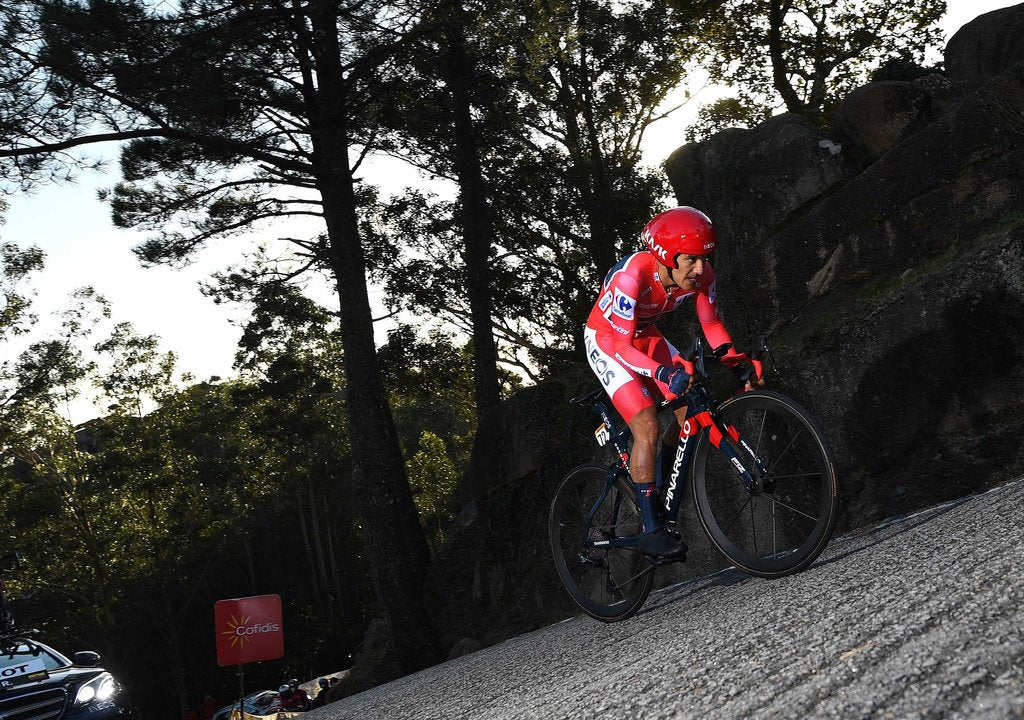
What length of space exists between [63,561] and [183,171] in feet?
83.0

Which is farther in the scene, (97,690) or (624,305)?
(97,690)

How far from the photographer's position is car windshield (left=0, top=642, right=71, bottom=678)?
8.51 m

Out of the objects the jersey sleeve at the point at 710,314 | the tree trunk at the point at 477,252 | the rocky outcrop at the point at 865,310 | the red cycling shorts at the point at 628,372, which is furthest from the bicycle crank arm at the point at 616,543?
the tree trunk at the point at 477,252

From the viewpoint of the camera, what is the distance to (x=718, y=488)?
409 cm

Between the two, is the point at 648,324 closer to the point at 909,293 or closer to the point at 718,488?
the point at 718,488

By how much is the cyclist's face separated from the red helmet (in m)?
0.03

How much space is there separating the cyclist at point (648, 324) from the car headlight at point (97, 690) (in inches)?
262

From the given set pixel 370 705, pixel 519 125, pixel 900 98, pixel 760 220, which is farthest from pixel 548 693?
pixel 519 125

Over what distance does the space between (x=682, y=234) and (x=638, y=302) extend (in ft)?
1.52

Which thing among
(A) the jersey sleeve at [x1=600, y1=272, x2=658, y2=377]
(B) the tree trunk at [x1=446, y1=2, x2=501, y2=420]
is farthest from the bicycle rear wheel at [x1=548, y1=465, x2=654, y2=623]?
(B) the tree trunk at [x1=446, y1=2, x2=501, y2=420]

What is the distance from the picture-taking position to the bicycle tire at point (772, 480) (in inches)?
149

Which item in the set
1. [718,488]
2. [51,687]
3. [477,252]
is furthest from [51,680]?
[477,252]

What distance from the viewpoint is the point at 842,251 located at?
906 cm

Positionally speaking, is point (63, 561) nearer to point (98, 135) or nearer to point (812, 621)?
point (98, 135)
